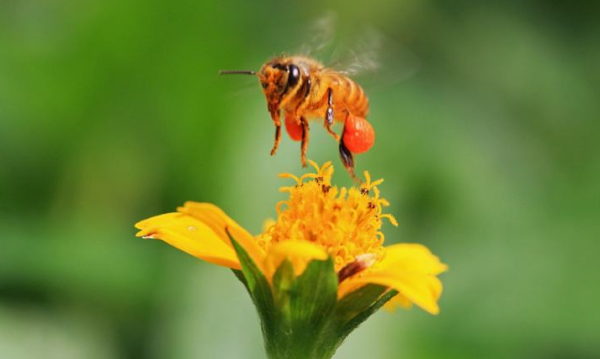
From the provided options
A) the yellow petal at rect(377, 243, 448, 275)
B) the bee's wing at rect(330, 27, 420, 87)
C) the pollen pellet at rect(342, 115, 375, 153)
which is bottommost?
the yellow petal at rect(377, 243, 448, 275)

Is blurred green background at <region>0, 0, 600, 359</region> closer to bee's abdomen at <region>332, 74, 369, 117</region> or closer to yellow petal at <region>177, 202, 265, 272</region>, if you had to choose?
bee's abdomen at <region>332, 74, 369, 117</region>

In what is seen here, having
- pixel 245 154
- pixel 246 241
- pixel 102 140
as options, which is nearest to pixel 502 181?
pixel 245 154

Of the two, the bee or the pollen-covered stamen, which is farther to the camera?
the bee

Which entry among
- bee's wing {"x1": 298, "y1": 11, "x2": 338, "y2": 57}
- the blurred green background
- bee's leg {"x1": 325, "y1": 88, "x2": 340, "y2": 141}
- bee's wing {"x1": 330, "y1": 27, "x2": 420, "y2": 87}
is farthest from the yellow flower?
the blurred green background

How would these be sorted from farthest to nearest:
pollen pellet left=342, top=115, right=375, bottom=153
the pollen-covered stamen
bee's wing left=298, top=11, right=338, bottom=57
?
bee's wing left=298, top=11, right=338, bottom=57 → pollen pellet left=342, top=115, right=375, bottom=153 → the pollen-covered stamen

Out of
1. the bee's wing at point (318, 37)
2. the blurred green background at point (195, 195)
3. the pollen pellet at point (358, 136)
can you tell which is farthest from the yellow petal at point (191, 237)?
the blurred green background at point (195, 195)

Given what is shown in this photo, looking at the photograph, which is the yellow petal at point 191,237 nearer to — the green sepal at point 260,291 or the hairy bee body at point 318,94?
the green sepal at point 260,291

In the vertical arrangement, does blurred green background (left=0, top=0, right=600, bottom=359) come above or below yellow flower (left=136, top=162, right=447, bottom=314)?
above
